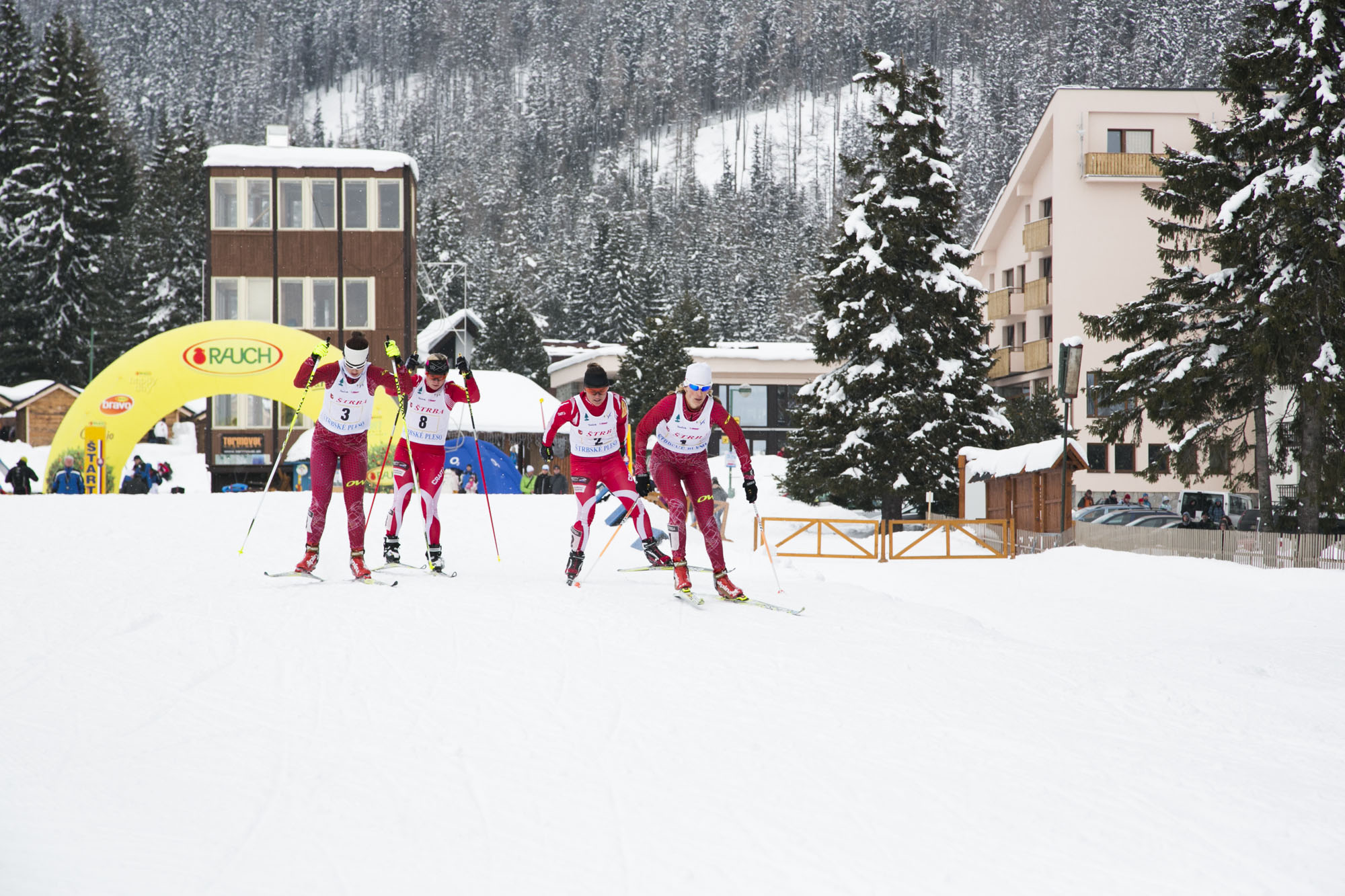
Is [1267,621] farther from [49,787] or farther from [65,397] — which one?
[65,397]

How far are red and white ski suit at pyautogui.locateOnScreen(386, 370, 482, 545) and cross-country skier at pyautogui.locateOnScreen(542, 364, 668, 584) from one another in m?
0.95

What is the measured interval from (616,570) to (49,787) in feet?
26.0

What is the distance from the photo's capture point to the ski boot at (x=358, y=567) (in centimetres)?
962

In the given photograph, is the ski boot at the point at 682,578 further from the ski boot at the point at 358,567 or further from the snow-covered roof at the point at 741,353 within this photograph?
the snow-covered roof at the point at 741,353

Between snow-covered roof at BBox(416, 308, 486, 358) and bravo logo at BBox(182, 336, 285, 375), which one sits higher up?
snow-covered roof at BBox(416, 308, 486, 358)

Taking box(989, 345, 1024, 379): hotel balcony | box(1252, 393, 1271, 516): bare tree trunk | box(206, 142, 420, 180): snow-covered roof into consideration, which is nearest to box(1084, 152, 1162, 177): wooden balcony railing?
box(989, 345, 1024, 379): hotel balcony

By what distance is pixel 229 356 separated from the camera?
23.9 metres

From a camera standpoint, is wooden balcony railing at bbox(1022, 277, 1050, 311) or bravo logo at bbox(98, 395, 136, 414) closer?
bravo logo at bbox(98, 395, 136, 414)

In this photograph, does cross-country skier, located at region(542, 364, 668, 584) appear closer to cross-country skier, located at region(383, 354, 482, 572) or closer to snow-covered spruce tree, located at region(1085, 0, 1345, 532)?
cross-country skier, located at region(383, 354, 482, 572)

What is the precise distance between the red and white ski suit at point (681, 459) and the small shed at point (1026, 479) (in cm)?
1298

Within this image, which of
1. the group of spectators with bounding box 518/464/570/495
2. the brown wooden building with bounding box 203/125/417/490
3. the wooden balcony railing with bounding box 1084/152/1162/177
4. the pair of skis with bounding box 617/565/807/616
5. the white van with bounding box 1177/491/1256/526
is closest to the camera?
the pair of skis with bounding box 617/565/807/616

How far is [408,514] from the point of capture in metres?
18.1

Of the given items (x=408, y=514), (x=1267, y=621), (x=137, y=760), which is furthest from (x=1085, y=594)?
(x=137, y=760)

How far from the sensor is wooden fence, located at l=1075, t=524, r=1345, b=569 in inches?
730
